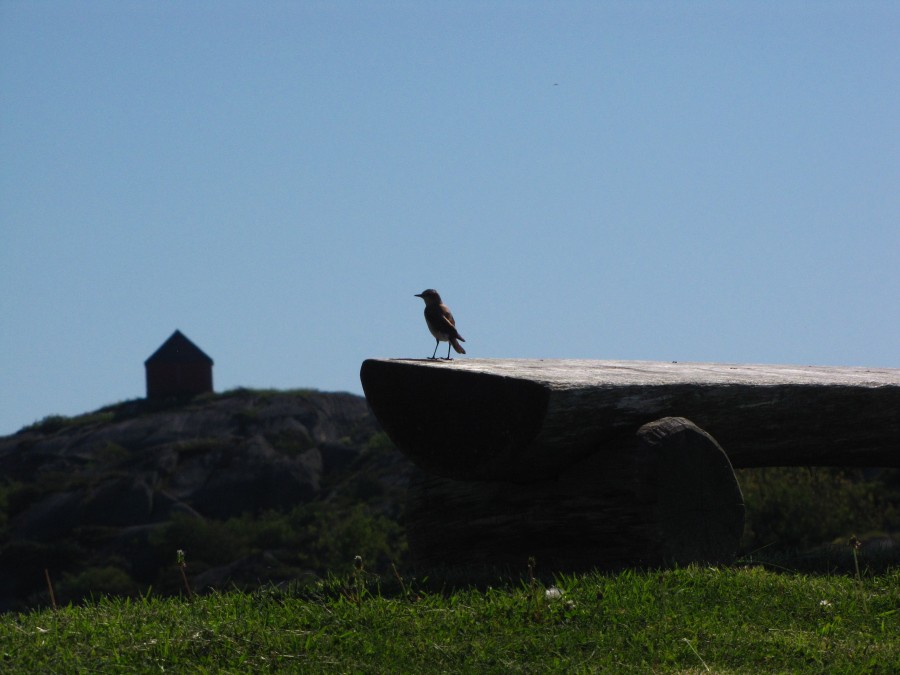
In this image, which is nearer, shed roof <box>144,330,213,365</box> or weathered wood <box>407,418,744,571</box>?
weathered wood <box>407,418,744,571</box>

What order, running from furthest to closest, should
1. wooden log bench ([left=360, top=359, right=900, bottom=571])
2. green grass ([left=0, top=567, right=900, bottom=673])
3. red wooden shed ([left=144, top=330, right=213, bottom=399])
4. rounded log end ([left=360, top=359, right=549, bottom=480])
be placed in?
1. red wooden shed ([left=144, top=330, right=213, bottom=399])
2. wooden log bench ([left=360, top=359, right=900, bottom=571])
3. rounded log end ([left=360, top=359, right=549, bottom=480])
4. green grass ([left=0, top=567, right=900, bottom=673])

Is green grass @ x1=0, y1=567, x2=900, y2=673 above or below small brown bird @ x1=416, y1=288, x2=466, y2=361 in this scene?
below

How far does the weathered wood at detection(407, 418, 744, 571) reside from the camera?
652cm

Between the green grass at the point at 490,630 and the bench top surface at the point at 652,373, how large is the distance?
121 cm

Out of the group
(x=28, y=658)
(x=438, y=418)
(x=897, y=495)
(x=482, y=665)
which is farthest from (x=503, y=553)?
(x=897, y=495)

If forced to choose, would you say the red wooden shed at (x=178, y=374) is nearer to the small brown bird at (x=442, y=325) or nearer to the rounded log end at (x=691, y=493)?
the small brown bird at (x=442, y=325)

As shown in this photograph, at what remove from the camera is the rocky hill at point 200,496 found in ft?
101

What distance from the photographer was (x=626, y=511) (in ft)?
21.5

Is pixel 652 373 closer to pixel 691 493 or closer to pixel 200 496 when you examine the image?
pixel 691 493

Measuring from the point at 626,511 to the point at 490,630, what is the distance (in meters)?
1.50

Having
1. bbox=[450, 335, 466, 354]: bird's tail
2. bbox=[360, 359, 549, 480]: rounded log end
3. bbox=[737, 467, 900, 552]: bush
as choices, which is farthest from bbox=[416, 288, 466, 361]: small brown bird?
bbox=[737, 467, 900, 552]: bush

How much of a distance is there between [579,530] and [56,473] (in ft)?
126

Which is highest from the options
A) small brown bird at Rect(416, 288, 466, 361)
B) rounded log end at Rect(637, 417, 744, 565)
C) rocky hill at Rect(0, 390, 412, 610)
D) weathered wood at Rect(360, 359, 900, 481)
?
small brown bird at Rect(416, 288, 466, 361)

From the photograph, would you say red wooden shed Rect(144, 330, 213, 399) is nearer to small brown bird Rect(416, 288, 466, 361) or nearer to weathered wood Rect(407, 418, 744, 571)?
small brown bird Rect(416, 288, 466, 361)
